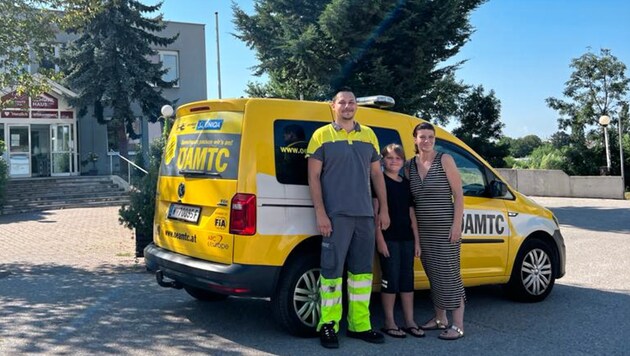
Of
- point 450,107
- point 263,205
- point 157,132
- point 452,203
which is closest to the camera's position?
point 263,205

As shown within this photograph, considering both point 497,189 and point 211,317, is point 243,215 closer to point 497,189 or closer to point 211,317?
point 211,317

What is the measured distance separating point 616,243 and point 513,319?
645 cm

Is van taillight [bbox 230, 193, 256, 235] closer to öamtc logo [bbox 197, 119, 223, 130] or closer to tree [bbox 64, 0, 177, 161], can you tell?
öamtc logo [bbox 197, 119, 223, 130]

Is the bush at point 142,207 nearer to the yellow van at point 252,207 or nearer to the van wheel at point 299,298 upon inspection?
the yellow van at point 252,207

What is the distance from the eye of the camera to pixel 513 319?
5660mm

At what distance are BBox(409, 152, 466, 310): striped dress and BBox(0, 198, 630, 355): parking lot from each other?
1.40ft

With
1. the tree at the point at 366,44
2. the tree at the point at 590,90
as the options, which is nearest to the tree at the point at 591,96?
the tree at the point at 590,90

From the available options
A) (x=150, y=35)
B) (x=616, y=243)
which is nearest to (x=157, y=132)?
(x=150, y=35)

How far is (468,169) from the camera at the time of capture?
5949mm

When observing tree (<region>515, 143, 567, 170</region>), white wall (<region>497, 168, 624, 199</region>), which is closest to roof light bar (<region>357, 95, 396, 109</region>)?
white wall (<region>497, 168, 624, 199</region>)

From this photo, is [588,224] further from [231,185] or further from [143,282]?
[231,185]

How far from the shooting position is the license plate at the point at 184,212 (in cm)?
500

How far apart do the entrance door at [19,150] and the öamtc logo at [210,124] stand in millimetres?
22345

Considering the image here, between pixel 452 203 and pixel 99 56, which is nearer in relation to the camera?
pixel 452 203
